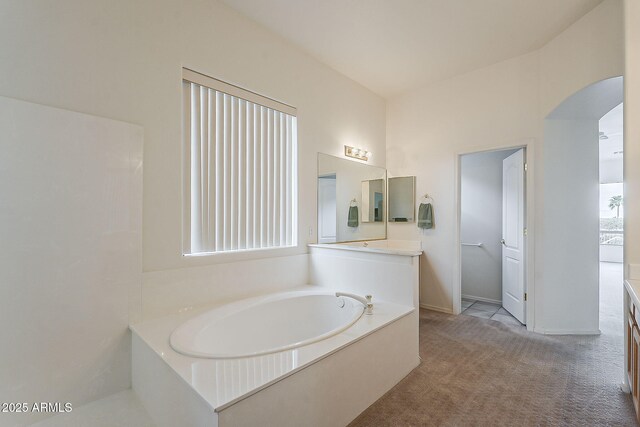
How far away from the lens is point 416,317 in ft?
7.68

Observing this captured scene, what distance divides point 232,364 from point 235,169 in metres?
1.60

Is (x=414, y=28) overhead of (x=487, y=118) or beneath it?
overhead

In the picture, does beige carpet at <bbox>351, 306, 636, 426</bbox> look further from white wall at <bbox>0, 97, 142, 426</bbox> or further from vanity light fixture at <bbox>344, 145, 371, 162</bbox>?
vanity light fixture at <bbox>344, 145, 371, 162</bbox>

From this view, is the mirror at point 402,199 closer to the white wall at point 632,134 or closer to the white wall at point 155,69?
the white wall at point 155,69

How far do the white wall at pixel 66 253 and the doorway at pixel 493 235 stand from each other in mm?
3590

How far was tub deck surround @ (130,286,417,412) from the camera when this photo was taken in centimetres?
120

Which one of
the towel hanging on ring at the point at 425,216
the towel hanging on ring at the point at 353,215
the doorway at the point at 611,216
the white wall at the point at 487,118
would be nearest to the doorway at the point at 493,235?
the white wall at the point at 487,118

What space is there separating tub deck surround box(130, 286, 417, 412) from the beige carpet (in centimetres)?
49

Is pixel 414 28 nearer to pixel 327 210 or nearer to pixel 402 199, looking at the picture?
pixel 327 210

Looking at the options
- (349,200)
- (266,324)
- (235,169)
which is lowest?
(266,324)

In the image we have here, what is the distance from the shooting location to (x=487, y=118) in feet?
11.3

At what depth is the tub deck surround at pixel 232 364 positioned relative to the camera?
1.20 m

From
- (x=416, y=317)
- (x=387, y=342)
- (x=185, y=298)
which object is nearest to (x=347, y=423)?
(x=387, y=342)

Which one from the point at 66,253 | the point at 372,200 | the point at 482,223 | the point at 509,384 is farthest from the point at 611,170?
the point at 66,253
